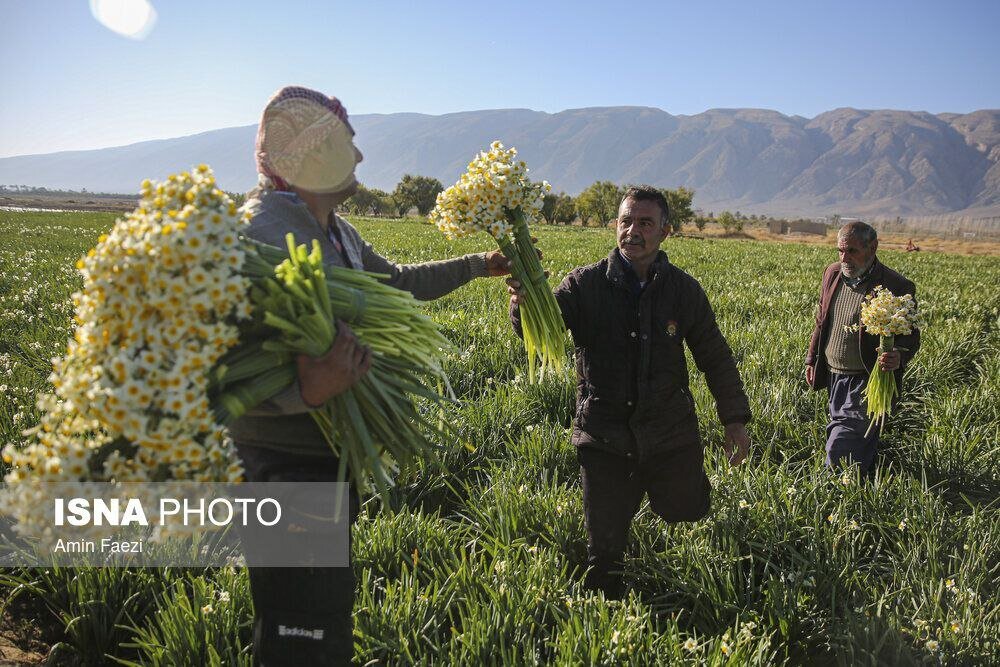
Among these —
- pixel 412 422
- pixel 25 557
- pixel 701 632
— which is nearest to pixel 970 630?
pixel 701 632

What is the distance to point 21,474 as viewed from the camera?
1594 millimetres

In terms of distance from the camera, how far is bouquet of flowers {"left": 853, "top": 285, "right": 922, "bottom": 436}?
4.32 m

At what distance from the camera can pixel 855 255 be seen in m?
4.86

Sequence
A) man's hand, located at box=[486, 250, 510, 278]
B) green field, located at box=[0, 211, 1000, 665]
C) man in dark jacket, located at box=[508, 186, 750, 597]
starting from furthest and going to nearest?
1. man's hand, located at box=[486, 250, 510, 278]
2. man in dark jacket, located at box=[508, 186, 750, 597]
3. green field, located at box=[0, 211, 1000, 665]

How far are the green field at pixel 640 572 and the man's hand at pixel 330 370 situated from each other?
125cm

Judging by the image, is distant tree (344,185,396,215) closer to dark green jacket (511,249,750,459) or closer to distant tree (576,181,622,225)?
distant tree (576,181,622,225)

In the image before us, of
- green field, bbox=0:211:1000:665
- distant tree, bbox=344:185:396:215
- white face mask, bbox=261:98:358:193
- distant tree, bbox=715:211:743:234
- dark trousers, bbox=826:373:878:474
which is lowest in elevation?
green field, bbox=0:211:1000:665

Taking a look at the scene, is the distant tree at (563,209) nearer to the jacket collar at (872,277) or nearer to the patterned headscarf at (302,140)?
the jacket collar at (872,277)

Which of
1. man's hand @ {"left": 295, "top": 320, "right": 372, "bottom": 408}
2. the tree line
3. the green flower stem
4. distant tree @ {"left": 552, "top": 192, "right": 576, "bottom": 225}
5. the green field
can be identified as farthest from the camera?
distant tree @ {"left": 552, "top": 192, "right": 576, "bottom": 225}

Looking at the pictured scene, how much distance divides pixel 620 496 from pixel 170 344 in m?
2.49

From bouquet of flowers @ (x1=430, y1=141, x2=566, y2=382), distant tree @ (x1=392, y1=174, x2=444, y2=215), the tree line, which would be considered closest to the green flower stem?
bouquet of flowers @ (x1=430, y1=141, x2=566, y2=382)

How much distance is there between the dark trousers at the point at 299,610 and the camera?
2.21m

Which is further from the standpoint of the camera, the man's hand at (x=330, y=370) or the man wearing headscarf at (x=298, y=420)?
the man wearing headscarf at (x=298, y=420)

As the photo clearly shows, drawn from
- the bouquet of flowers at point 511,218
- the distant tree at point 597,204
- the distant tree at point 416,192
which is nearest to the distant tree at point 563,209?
the distant tree at point 597,204
